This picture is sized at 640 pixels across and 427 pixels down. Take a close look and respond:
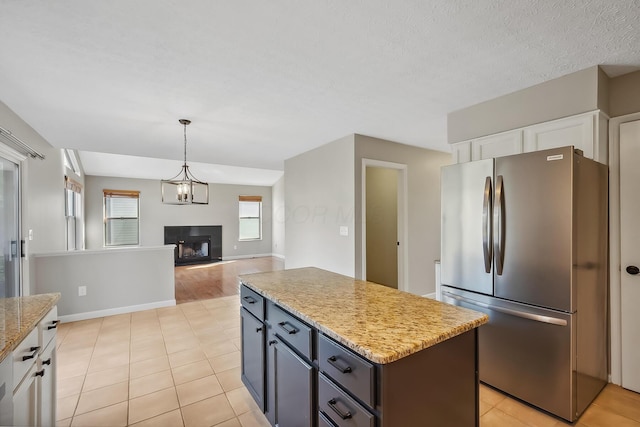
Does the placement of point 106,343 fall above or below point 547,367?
below

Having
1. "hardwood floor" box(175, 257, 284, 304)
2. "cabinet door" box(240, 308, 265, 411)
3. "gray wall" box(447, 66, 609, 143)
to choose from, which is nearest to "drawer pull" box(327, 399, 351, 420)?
"cabinet door" box(240, 308, 265, 411)

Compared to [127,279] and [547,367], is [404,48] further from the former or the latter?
[127,279]

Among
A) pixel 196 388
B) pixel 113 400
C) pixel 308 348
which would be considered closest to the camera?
pixel 308 348

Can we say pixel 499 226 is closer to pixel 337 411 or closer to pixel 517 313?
pixel 517 313

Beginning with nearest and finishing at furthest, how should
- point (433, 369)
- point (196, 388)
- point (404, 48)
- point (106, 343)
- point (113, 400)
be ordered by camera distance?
1. point (433, 369)
2. point (404, 48)
3. point (113, 400)
4. point (196, 388)
5. point (106, 343)

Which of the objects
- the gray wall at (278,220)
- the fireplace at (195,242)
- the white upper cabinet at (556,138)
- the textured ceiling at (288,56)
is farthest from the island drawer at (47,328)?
the gray wall at (278,220)

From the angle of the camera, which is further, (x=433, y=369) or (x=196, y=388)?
(x=196, y=388)

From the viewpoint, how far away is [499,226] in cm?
210

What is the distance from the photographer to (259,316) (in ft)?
6.16

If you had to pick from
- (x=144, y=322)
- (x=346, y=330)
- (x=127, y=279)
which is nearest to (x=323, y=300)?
(x=346, y=330)

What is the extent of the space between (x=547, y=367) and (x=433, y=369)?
1.32 meters

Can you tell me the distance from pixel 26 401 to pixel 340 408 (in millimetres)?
1351

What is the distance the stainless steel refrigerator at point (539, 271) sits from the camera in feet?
6.02

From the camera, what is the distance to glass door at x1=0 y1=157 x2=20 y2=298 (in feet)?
8.97
